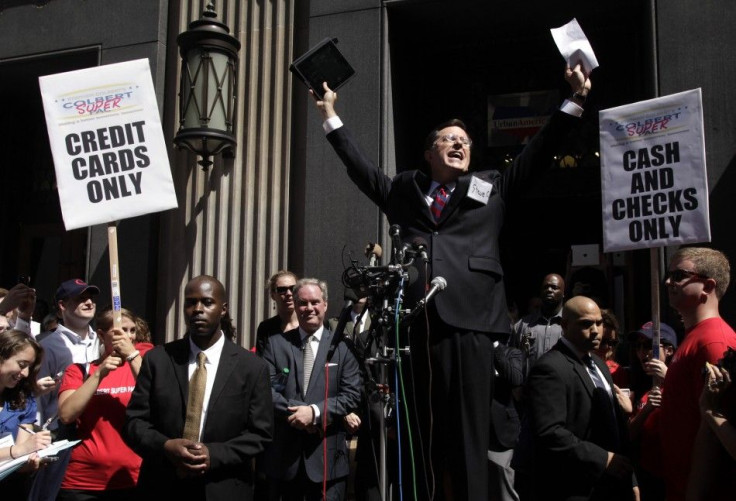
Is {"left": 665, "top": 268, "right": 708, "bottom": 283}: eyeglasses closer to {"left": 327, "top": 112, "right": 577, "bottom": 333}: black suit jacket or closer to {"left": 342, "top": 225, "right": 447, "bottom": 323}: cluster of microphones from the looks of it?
{"left": 327, "top": 112, "right": 577, "bottom": 333}: black suit jacket

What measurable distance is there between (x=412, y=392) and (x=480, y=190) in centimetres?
97

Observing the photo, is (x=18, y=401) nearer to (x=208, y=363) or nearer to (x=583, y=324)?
(x=208, y=363)

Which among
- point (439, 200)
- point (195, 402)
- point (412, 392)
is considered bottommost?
point (195, 402)

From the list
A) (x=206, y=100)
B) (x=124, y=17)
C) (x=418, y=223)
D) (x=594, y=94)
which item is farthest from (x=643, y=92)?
(x=124, y=17)

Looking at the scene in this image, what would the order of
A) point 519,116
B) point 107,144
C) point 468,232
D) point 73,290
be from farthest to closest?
point 519,116
point 73,290
point 107,144
point 468,232

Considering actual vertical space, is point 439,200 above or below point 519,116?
below

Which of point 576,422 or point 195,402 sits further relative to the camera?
point 576,422

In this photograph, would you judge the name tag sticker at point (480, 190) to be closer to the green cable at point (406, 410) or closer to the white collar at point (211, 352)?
the green cable at point (406, 410)

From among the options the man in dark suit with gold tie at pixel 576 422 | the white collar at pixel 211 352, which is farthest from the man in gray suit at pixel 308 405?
the man in dark suit with gold tie at pixel 576 422

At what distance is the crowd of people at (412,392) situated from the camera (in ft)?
11.0

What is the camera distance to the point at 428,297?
312 cm

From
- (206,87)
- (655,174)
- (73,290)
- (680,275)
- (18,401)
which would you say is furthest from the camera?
(206,87)

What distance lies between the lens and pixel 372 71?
25.8 feet

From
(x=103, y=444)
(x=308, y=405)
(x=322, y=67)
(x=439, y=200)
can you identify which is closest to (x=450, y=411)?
(x=439, y=200)
